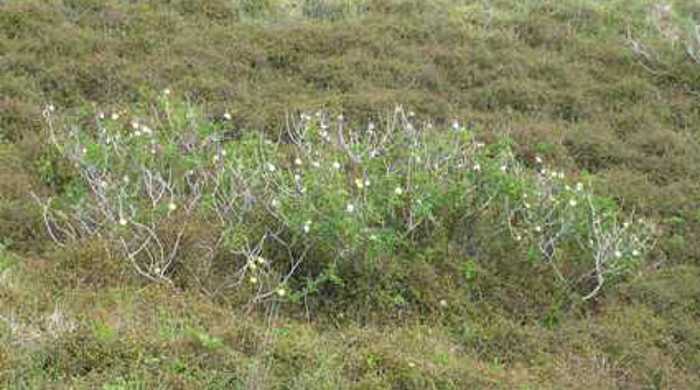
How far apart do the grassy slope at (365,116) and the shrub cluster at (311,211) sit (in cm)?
29

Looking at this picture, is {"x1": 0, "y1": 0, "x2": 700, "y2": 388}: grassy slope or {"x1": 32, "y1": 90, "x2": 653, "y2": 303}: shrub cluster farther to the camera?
{"x1": 32, "y1": 90, "x2": 653, "y2": 303}: shrub cluster

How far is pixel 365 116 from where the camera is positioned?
10.4 meters

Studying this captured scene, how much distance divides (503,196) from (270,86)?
13.7 ft

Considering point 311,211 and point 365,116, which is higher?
point 311,211

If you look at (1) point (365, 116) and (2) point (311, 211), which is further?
(1) point (365, 116)

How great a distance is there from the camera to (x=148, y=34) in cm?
1197

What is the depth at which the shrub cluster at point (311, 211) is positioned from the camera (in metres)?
→ 6.81

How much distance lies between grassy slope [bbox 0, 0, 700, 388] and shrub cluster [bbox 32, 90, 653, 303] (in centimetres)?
29

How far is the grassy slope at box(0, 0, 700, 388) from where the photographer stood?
214 inches

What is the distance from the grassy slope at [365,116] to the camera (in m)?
5.43

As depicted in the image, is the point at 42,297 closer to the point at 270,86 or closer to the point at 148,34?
the point at 270,86

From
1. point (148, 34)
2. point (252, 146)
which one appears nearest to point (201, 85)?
point (148, 34)

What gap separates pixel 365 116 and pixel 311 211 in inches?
147

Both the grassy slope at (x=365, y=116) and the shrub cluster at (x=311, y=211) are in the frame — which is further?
the shrub cluster at (x=311, y=211)
